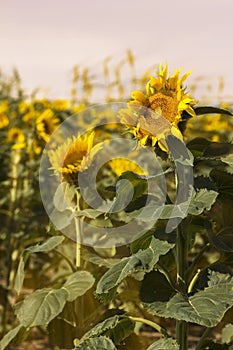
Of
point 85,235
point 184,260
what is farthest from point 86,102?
point 184,260

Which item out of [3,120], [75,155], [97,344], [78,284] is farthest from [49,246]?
[3,120]

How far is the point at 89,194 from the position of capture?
1.86m

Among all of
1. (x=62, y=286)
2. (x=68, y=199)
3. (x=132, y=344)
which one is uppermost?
(x=68, y=199)

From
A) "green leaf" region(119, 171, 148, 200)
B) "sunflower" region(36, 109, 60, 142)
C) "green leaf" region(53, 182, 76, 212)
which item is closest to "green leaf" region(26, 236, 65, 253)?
"green leaf" region(53, 182, 76, 212)

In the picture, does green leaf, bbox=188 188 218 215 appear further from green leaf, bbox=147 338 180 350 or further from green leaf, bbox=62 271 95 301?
green leaf, bbox=62 271 95 301

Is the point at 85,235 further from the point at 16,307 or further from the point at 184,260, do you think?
the point at 184,260

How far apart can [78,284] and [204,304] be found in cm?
52

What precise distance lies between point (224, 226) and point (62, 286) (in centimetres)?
52

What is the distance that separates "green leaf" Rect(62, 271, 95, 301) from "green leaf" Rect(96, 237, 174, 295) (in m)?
0.33

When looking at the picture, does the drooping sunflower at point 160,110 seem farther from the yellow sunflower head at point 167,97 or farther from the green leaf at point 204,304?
the green leaf at point 204,304

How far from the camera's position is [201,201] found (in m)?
1.37

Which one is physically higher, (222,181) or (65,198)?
(222,181)

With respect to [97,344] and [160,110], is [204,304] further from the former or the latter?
[160,110]

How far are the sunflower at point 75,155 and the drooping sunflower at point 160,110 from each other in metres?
0.28
